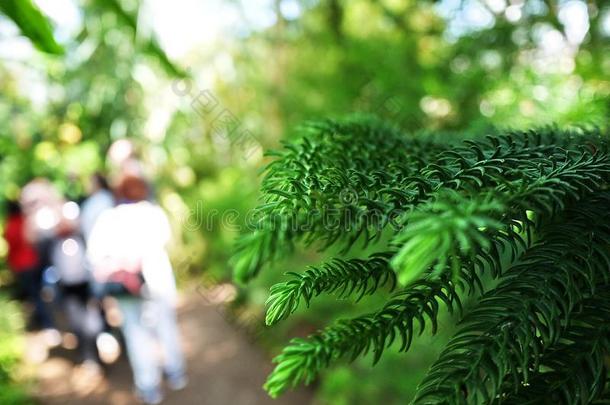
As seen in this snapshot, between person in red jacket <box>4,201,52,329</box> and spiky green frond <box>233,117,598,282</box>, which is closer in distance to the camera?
Result: spiky green frond <box>233,117,598,282</box>

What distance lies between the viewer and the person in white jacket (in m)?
3.59

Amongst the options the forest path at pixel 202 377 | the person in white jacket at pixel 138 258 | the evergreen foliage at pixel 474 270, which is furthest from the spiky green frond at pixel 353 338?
the forest path at pixel 202 377

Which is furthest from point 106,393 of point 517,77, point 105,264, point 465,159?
point 465,159

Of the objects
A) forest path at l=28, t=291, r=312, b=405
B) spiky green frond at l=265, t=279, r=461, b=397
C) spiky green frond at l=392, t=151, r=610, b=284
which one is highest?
spiky green frond at l=392, t=151, r=610, b=284

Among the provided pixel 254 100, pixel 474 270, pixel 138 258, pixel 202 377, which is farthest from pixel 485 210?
pixel 254 100

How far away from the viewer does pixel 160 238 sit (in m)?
3.88

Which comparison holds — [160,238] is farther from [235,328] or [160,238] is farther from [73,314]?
[235,328]

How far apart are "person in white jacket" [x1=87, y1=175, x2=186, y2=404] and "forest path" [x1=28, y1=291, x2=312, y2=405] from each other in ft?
1.51

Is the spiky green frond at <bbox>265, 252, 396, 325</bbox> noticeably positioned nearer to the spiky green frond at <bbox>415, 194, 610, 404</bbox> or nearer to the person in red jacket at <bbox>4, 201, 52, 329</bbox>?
the spiky green frond at <bbox>415, 194, 610, 404</bbox>

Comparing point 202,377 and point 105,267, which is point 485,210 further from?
point 202,377

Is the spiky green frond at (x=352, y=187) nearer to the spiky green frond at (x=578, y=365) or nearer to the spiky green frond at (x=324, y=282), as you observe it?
the spiky green frond at (x=324, y=282)

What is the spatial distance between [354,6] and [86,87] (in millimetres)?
4436

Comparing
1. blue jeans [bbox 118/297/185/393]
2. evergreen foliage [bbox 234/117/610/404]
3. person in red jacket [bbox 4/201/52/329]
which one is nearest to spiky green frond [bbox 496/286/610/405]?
evergreen foliage [bbox 234/117/610/404]

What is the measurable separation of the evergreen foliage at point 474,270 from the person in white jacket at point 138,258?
3.18 m
